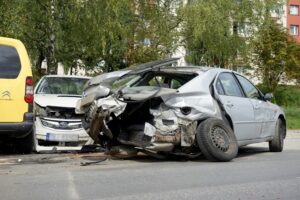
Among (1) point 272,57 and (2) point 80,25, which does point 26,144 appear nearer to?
(2) point 80,25

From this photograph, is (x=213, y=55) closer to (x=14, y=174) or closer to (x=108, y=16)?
(x=108, y=16)

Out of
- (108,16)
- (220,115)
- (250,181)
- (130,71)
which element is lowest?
(250,181)

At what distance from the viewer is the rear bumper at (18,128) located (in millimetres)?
8664

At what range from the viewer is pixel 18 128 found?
8742mm

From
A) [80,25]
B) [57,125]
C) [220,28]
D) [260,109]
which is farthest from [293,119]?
[57,125]

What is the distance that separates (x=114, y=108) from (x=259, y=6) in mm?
19708

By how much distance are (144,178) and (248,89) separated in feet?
12.6

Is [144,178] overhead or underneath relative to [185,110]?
underneath

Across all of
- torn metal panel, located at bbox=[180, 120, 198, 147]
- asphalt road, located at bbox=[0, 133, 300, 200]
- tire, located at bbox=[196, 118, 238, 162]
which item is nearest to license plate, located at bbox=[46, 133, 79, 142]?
asphalt road, located at bbox=[0, 133, 300, 200]

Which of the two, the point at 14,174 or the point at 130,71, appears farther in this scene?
the point at 130,71

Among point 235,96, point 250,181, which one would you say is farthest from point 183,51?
point 250,181

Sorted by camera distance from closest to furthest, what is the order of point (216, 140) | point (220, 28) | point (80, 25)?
point (216, 140) < point (80, 25) < point (220, 28)

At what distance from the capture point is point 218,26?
896 inches

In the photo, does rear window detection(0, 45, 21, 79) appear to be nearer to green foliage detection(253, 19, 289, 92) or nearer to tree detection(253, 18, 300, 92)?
green foliage detection(253, 19, 289, 92)
